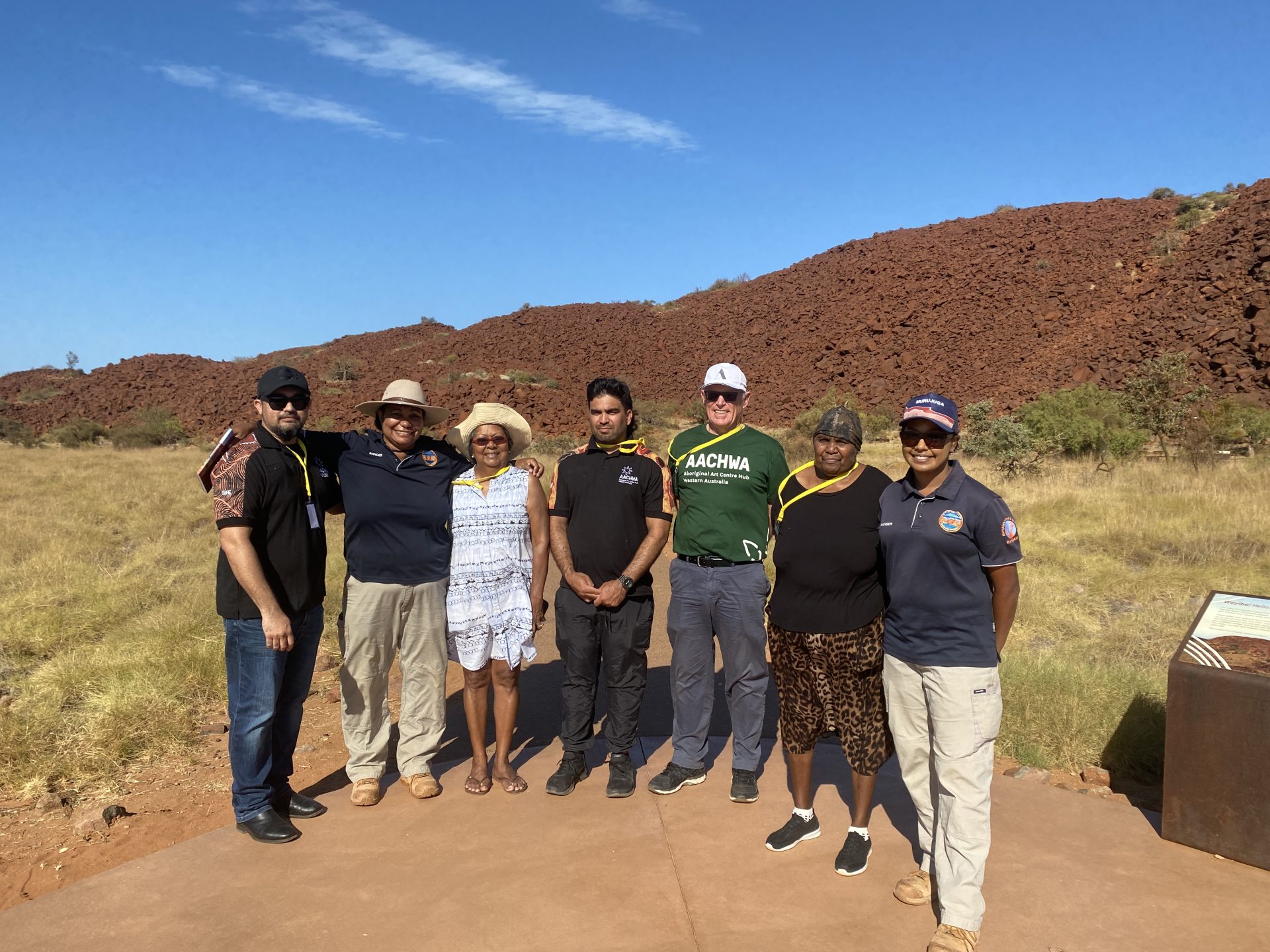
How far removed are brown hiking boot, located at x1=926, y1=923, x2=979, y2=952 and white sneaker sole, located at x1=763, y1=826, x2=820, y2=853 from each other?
0.72 m

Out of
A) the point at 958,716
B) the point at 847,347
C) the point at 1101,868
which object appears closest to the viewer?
the point at 958,716

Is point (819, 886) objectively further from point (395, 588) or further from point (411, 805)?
point (395, 588)

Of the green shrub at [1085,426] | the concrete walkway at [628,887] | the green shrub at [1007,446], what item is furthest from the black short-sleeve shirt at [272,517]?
the green shrub at [1085,426]

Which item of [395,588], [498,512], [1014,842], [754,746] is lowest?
[1014,842]

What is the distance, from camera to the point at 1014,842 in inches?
132

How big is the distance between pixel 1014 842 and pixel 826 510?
5.12 ft

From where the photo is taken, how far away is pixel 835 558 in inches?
123

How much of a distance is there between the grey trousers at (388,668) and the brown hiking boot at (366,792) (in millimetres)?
29

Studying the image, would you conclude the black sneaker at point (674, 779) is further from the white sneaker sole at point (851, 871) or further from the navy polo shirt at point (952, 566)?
the navy polo shirt at point (952, 566)

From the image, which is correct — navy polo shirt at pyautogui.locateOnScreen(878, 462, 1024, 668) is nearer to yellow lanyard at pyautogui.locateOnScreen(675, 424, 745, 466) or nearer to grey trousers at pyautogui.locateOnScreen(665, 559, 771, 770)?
grey trousers at pyautogui.locateOnScreen(665, 559, 771, 770)

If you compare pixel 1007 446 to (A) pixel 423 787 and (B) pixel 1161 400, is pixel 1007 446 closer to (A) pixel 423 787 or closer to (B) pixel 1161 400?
(B) pixel 1161 400

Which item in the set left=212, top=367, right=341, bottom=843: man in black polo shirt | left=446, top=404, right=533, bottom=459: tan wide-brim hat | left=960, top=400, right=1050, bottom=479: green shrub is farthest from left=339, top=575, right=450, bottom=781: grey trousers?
left=960, top=400, right=1050, bottom=479: green shrub

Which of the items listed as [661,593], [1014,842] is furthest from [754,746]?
[661,593]

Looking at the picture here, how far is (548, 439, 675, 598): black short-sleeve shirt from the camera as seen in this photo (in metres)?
3.72
